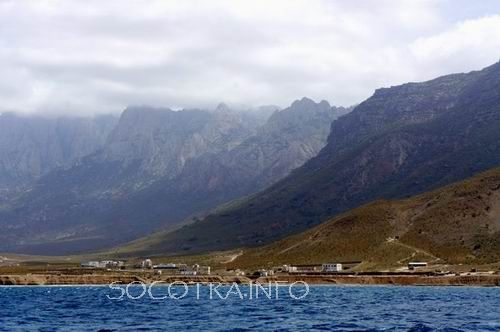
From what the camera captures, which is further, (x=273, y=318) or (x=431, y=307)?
(x=431, y=307)

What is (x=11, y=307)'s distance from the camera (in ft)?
442

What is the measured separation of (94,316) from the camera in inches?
4257

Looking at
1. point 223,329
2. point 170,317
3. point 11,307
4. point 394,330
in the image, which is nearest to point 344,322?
point 394,330

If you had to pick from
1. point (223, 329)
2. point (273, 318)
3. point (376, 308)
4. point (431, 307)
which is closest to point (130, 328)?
point (223, 329)

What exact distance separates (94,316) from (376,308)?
41.6 m

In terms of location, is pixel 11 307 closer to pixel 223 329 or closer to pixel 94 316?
pixel 94 316

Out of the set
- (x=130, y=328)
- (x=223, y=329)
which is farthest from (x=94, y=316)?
(x=223, y=329)

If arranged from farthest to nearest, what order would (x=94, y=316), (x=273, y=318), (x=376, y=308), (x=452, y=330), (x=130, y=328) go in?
(x=376, y=308), (x=94, y=316), (x=273, y=318), (x=130, y=328), (x=452, y=330)

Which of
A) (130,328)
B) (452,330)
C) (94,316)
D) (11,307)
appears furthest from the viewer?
(11,307)

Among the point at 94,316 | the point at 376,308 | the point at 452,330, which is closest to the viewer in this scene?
the point at 452,330

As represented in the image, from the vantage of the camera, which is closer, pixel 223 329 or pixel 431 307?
pixel 223 329

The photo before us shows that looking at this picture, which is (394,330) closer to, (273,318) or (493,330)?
(493,330)

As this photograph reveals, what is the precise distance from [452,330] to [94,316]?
165ft

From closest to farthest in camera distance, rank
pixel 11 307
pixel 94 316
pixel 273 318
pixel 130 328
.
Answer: pixel 130 328 → pixel 273 318 → pixel 94 316 → pixel 11 307
